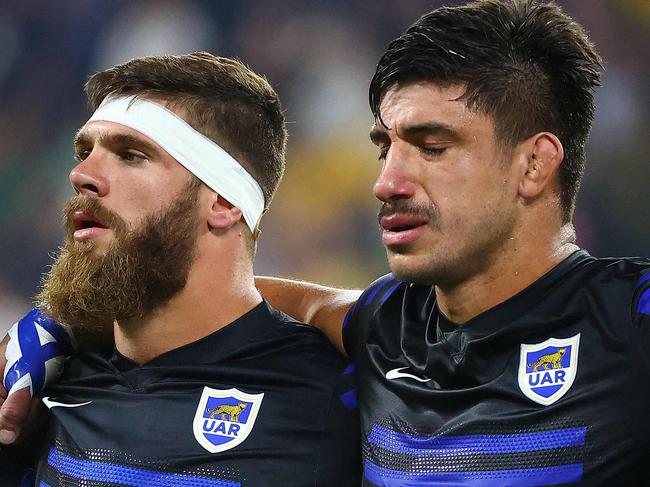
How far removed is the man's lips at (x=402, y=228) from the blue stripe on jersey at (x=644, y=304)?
52cm

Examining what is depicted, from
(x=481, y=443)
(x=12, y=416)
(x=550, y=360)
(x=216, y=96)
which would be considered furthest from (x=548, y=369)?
(x=12, y=416)

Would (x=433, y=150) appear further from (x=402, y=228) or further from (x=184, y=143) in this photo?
(x=184, y=143)

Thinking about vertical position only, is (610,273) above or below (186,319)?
above

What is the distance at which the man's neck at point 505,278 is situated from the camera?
220cm

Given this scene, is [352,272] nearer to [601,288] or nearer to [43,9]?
[43,9]

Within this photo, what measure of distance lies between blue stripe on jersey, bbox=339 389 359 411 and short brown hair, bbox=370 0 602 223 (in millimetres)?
706

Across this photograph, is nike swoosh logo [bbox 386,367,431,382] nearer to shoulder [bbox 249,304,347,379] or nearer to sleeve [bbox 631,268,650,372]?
shoulder [bbox 249,304,347,379]

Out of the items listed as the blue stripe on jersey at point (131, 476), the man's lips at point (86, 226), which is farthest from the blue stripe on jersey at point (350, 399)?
the man's lips at point (86, 226)

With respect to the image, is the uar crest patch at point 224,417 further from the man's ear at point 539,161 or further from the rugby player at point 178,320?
the man's ear at point 539,161

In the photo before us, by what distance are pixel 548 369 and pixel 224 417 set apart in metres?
0.81

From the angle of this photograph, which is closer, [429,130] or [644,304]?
[644,304]

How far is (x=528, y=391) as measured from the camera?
200 centimetres

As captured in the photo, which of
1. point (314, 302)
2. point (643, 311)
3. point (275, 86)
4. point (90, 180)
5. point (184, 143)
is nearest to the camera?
point (643, 311)

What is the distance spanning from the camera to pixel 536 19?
2297mm
